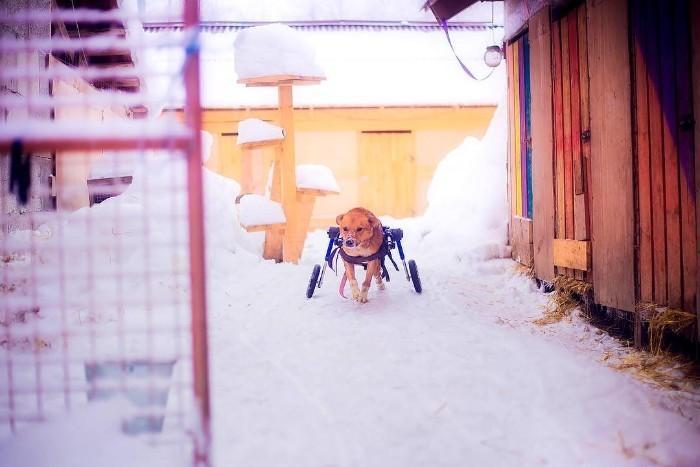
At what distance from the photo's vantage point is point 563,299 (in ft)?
16.8

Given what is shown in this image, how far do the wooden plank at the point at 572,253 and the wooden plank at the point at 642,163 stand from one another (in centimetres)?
77

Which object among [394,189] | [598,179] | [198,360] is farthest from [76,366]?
[394,189]

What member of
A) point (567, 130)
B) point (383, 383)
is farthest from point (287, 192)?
point (383, 383)

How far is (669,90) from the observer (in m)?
3.66

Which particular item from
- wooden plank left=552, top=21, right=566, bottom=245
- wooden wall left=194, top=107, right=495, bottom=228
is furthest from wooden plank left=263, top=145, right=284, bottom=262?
wooden wall left=194, top=107, right=495, bottom=228

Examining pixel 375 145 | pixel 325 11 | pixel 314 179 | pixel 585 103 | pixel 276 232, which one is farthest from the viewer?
pixel 325 11

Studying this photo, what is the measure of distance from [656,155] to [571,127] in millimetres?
1382

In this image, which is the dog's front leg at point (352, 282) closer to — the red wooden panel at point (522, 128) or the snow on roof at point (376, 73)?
the red wooden panel at point (522, 128)

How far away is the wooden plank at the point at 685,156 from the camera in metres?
3.47

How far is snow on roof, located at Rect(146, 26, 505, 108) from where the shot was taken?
1302 cm

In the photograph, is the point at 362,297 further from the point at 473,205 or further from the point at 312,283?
the point at 473,205

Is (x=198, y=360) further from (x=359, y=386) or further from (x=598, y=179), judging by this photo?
(x=598, y=179)

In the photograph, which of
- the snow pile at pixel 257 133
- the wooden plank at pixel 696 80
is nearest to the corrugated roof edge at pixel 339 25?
the snow pile at pixel 257 133

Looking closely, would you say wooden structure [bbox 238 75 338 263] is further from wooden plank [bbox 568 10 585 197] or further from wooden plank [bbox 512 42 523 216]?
wooden plank [bbox 568 10 585 197]
